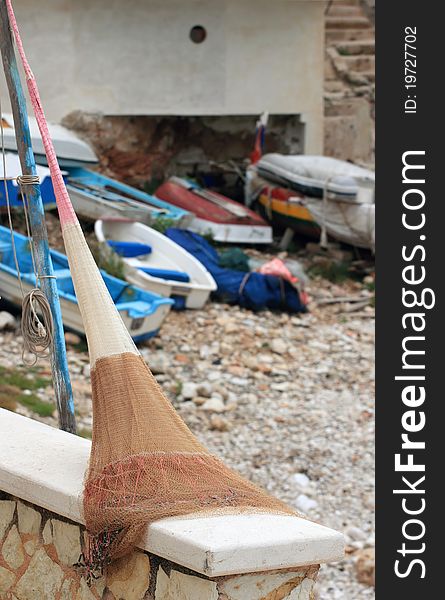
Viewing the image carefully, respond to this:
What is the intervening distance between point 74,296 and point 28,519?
768 cm

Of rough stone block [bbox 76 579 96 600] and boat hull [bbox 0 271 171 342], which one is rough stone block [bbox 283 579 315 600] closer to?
rough stone block [bbox 76 579 96 600]

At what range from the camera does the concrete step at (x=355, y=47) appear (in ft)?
56.1

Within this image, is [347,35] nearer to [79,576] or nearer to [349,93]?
[349,93]

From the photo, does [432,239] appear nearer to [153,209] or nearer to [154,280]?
[154,280]

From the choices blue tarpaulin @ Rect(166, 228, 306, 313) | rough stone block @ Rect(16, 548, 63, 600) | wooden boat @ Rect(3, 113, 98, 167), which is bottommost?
blue tarpaulin @ Rect(166, 228, 306, 313)

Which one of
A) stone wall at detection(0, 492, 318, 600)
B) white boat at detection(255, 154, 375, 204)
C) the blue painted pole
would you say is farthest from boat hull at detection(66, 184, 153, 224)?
stone wall at detection(0, 492, 318, 600)

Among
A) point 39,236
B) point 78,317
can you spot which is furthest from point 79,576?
point 78,317

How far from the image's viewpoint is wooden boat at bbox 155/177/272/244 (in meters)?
14.6

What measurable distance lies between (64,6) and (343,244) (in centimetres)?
534

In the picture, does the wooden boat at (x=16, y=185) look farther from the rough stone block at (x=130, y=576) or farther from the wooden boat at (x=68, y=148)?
the rough stone block at (x=130, y=576)

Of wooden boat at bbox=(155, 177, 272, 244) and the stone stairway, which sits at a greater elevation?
the stone stairway

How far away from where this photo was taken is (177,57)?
51.6 feet

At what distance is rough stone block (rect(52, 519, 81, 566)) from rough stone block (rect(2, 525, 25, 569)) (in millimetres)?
210

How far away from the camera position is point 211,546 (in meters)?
2.41
